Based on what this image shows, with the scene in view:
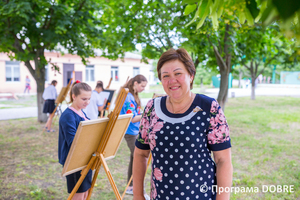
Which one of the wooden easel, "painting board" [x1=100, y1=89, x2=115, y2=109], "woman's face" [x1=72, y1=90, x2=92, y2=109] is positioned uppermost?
"woman's face" [x1=72, y1=90, x2=92, y2=109]

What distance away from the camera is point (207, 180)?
154 cm

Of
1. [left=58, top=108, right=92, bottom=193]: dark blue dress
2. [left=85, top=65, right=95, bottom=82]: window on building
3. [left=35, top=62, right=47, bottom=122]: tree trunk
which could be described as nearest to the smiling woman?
[left=58, top=108, right=92, bottom=193]: dark blue dress

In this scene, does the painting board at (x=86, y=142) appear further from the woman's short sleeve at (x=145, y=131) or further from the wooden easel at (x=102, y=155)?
the woman's short sleeve at (x=145, y=131)

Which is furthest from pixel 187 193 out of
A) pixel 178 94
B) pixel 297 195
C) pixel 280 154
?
pixel 280 154

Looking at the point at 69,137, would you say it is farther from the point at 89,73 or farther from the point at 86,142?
the point at 89,73

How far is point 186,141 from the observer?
58.6 inches

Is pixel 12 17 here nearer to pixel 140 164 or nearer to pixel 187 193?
pixel 140 164

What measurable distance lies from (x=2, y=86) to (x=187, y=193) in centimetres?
2558

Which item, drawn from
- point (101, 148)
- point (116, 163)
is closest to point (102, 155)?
point (101, 148)

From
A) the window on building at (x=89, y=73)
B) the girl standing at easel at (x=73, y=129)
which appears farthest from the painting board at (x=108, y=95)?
the window on building at (x=89, y=73)

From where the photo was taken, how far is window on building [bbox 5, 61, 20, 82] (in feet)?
75.6

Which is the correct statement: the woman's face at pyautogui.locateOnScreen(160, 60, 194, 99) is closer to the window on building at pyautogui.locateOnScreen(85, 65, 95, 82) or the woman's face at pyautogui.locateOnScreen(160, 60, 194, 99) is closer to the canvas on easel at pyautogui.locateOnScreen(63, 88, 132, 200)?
the canvas on easel at pyautogui.locateOnScreen(63, 88, 132, 200)

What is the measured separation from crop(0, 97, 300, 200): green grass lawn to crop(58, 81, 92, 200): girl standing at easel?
136 cm

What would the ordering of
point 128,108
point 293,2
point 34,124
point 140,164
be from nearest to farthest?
point 293,2
point 140,164
point 128,108
point 34,124
